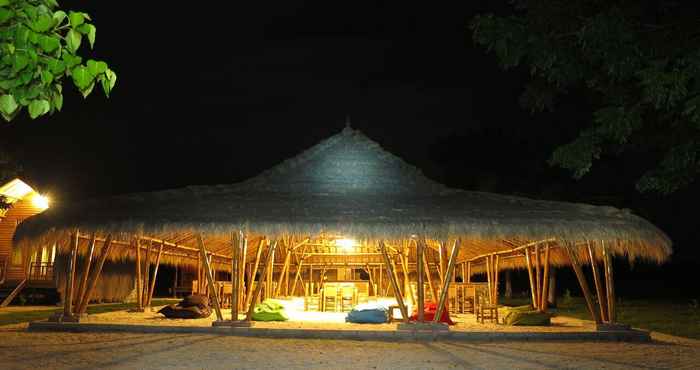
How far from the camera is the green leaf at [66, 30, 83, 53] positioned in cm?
209

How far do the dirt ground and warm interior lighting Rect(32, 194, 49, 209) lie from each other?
10.0 m

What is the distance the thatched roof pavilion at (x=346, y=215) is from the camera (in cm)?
852

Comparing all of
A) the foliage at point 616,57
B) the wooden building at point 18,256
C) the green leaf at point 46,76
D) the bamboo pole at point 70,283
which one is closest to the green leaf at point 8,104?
the green leaf at point 46,76

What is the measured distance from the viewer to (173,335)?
8.64m

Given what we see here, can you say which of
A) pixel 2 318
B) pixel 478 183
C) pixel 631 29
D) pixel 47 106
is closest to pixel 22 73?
pixel 47 106

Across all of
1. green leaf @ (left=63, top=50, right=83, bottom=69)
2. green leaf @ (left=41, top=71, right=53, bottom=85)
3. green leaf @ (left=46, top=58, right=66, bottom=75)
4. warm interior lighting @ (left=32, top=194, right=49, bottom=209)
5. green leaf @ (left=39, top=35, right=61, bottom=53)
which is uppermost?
warm interior lighting @ (left=32, top=194, right=49, bottom=209)

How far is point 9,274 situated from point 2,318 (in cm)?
551

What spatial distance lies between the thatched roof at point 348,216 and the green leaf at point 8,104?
6375mm

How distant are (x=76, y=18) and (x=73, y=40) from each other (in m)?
0.08

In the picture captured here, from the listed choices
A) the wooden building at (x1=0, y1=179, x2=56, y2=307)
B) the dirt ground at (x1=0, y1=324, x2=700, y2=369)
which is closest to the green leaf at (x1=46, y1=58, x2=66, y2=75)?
the dirt ground at (x1=0, y1=324, x2=700, y2=369)

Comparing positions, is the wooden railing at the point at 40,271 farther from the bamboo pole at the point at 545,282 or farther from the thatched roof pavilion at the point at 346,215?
the bamboo pole at the point at 545,282

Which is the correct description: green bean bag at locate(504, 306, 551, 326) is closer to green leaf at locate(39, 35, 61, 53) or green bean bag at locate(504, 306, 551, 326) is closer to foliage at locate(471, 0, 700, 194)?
foliage at locate(471, 0, 700, 194)

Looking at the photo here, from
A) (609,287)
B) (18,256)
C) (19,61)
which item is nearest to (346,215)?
(609,287)

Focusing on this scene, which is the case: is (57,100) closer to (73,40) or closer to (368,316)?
(73,40)
